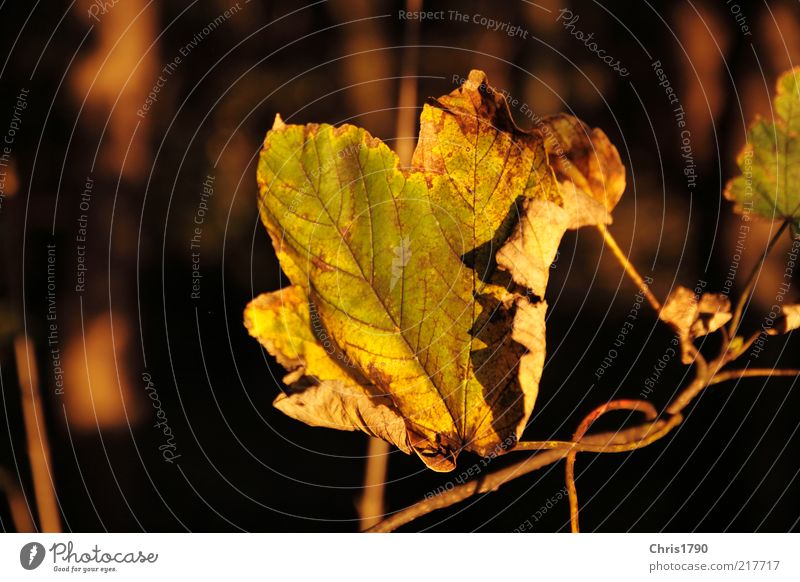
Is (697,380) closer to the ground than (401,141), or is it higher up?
closer to the ground

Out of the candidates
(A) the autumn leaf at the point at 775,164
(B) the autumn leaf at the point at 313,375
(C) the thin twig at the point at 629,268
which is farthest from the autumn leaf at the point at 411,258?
(A) the autumn leaf at the point at 775,164

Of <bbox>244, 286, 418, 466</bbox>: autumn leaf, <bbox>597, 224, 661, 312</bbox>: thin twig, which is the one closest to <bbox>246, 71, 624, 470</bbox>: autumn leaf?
<bbox>244, 286, 418, 466</bbox>: autumn leaf

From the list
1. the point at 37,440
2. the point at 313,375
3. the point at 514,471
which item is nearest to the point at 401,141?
the point at 313,375

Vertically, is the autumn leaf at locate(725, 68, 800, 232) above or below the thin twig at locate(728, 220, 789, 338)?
above

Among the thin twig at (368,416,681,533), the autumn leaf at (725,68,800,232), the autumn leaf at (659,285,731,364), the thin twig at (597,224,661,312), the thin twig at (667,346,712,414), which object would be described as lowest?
the thin twig at (368,416,681,533)

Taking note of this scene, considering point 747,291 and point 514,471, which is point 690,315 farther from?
point 514,471

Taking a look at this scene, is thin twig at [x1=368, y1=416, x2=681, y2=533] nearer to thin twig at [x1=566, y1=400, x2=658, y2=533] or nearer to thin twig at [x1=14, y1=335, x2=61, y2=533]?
thin twig at [x1=566, y1=400, x2=658, y2=533]
